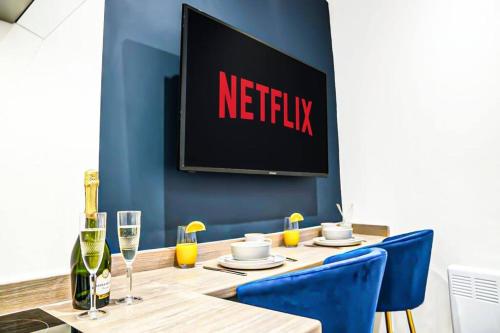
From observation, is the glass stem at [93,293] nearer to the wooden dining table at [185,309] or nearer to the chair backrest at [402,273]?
the wooden dining table at [185,309]

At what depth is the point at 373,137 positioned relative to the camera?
2.78 m

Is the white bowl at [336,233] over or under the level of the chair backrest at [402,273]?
over

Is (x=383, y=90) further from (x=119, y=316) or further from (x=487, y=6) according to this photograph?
(x=119, y=316)

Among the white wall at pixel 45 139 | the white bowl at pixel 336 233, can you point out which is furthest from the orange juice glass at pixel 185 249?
the white bowl at pixel 336 233

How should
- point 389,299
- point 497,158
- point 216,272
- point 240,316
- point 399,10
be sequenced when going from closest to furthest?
point 240,316 < point 216,272 < point 389,299 < point 497,158 < point 399,10

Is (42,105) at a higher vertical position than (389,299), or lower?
higher

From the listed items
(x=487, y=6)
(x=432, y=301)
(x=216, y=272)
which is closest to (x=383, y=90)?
(x=487, y=6)

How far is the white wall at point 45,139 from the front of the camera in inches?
41.1

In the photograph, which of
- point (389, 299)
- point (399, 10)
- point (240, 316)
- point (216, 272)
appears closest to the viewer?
point (240, 316)

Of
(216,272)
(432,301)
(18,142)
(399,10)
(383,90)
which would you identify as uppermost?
(399,10)

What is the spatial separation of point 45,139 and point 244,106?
39.8 inches

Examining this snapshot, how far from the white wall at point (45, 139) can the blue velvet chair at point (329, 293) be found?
65cm

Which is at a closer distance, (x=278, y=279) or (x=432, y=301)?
(x=278, y=279)

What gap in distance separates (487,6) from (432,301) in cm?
189
